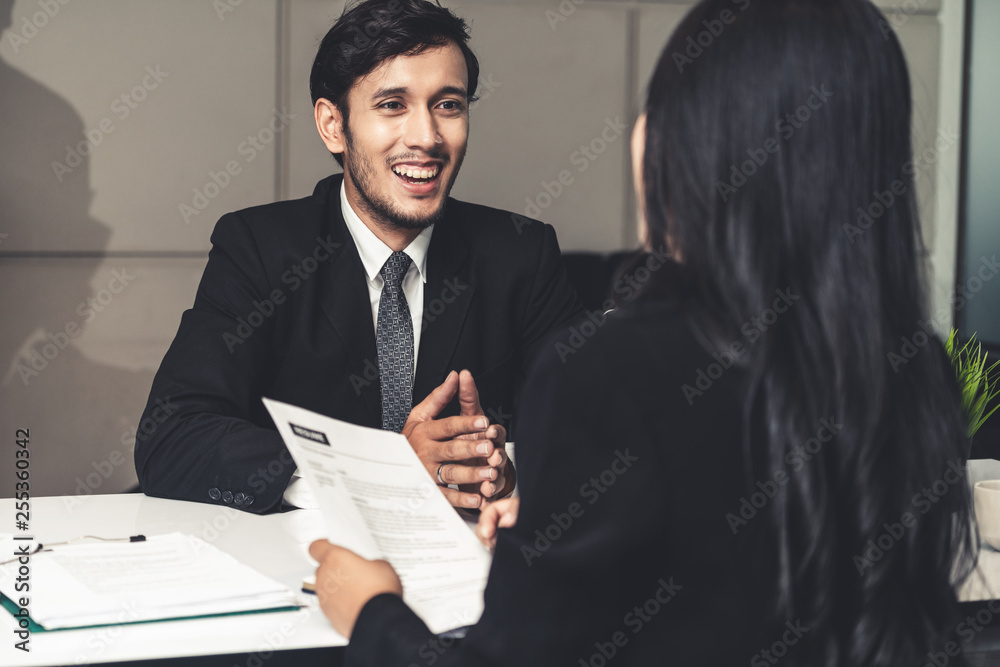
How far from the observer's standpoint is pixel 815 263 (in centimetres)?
71

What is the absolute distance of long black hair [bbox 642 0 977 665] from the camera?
71 centimetres

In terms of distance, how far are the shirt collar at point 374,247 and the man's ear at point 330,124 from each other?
149mm

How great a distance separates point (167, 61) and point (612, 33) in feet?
4.98

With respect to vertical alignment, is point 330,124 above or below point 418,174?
above

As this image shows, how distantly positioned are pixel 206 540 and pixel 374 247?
871 mm

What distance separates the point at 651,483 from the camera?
68 cm

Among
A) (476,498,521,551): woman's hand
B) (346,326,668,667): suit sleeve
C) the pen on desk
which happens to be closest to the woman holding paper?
(346,326,668,667): suit sleeve

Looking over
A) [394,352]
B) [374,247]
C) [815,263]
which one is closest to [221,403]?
[394,352]

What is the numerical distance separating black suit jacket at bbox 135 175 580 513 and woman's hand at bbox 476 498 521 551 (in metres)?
0.41

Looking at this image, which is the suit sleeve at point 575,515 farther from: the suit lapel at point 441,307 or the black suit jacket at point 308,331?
the suit lapel at point 441,307

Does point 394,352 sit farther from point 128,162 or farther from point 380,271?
point 128,162

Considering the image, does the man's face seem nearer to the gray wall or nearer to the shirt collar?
the shirt collar

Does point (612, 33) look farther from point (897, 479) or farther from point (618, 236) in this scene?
point (897, 479)

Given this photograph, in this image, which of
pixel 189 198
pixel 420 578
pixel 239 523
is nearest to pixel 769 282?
pixel 420 578
